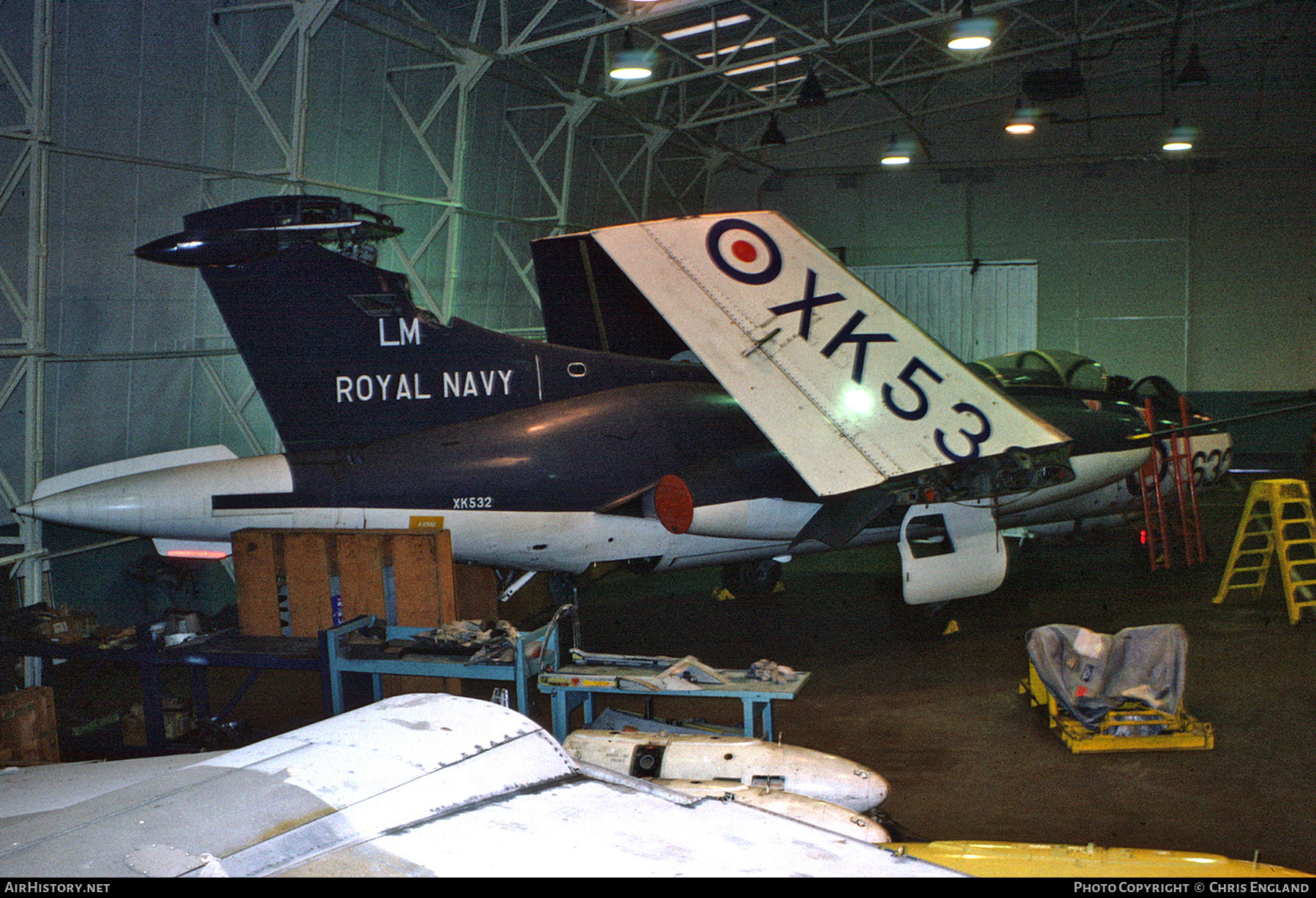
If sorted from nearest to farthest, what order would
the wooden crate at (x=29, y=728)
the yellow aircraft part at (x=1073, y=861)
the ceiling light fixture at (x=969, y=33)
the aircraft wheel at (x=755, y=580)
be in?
the yellow aircraft part at (x=1073, y=861) < the wooden crate at (x=29, y=728) < the aircraft wheel at (x=755, y=580) < the ceiling light fixture at (x=969, y=33)

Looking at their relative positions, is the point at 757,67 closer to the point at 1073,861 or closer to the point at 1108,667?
the point at 1108,667

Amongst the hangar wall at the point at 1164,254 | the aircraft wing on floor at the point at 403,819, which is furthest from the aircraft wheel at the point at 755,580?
the hangar wall at the point at 1164,254

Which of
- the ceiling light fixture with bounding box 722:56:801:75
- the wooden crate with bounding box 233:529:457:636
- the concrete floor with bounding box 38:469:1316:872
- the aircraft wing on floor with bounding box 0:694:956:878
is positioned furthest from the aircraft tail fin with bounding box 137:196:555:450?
the ceiling light fixture with bounding box 722:56:801:75

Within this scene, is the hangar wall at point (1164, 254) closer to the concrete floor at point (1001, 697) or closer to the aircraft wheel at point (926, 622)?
the concrete floor at point (1001, 697)

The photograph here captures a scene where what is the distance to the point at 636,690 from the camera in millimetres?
6293

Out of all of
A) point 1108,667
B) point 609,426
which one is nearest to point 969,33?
point 609,426

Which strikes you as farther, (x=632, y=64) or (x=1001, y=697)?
(x=632, y=64)

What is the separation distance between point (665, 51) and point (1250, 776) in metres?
16.1

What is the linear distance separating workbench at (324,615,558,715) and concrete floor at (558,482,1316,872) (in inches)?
66.2

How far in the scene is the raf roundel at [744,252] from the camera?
8.02 metres

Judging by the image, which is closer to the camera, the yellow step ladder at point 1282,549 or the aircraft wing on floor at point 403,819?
the aircraft wing on floor at point 403,819

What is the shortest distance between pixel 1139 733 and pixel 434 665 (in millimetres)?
4817

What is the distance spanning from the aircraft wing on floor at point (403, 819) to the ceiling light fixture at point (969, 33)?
13186 mm
